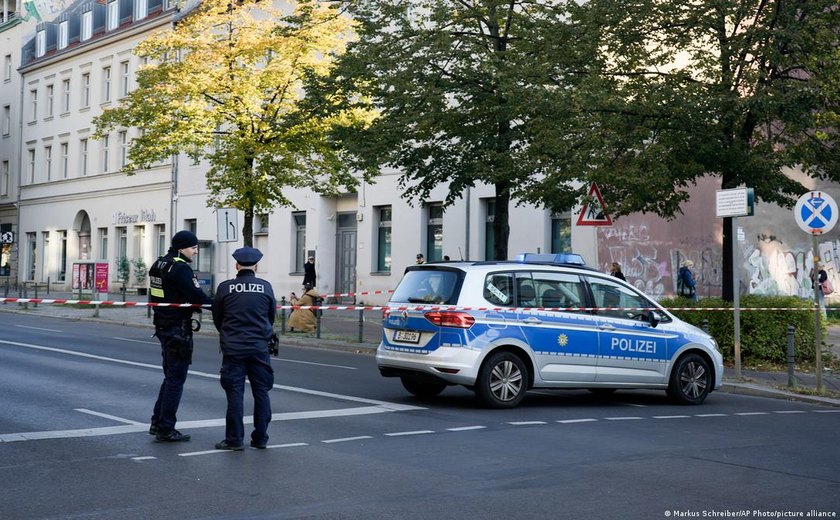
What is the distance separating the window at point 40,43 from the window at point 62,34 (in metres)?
1.76

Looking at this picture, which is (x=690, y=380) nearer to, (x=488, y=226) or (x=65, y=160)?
(x=488, y=226)

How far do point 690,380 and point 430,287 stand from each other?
3750 millimetres

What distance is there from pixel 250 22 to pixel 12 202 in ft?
127

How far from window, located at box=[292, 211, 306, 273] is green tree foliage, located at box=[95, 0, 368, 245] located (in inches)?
451

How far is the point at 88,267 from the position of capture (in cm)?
3872

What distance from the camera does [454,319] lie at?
41.2ft

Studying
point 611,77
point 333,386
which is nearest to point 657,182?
point 611,77

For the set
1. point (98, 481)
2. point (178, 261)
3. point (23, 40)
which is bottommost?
point (98, 481)

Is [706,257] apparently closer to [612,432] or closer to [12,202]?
[612,432]

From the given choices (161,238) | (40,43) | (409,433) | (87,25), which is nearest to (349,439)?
(409,433)

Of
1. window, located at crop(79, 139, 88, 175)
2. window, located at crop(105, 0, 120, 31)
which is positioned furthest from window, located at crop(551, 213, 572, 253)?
window, located at crop(79, 139, 88, 175)

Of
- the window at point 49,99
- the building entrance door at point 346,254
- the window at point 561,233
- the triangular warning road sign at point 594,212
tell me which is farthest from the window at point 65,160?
the triangular warning road sign at point 594,212

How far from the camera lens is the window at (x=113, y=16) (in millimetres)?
55344

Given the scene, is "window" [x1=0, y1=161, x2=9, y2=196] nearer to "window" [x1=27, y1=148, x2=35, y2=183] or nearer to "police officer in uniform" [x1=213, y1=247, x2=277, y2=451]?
"window" [x1=27, y1=148, x2=35, y2=183]
